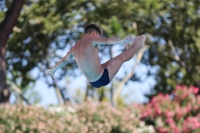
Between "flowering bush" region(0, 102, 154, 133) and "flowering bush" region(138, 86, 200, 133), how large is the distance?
373 millimetres

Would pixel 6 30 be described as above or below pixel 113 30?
above

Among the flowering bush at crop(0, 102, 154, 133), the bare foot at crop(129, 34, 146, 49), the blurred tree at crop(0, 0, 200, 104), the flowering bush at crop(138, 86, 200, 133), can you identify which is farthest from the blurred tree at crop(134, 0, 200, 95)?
the bare foot at crop(129, 34, 146, 49)

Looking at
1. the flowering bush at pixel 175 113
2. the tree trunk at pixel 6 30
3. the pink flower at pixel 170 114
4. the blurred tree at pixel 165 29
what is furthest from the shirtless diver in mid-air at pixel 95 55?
the blurred tree at pixel 165 29

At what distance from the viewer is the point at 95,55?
448 centimetres

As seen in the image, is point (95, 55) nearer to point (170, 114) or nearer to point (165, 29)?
point (170, 114)

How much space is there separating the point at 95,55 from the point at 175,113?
8806 millimetres

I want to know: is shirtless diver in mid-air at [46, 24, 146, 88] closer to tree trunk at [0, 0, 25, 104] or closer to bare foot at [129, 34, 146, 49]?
bare foot at [129, 34, 146, 49]

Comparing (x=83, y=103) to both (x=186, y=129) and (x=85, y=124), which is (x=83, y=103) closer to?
(x=85, y=124)

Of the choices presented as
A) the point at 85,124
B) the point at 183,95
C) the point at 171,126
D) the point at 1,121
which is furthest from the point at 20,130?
the point at 183,95

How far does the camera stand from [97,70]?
4617mm

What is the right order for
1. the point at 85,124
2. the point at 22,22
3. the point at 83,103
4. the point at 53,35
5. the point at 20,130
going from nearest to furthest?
the point at 20,130 < the point at 85,124 < the point at 83,103 < the point at 22,22 < the point at 53,35

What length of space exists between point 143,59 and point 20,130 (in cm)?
996

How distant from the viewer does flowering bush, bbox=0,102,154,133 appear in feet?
32.0

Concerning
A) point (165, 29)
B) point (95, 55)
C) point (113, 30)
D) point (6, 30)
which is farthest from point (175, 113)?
point (95, 55)
